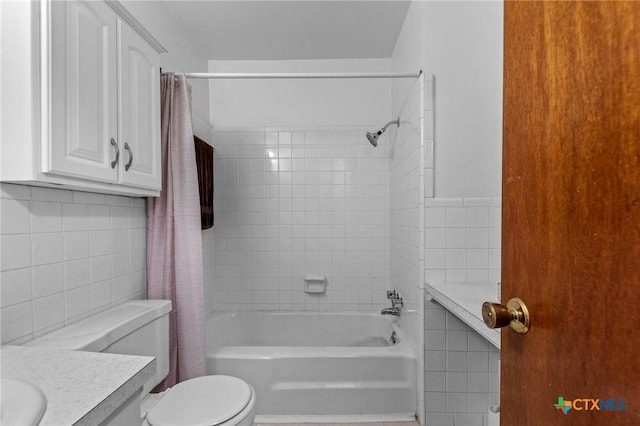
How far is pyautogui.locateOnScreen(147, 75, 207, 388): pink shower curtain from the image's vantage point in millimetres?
1746

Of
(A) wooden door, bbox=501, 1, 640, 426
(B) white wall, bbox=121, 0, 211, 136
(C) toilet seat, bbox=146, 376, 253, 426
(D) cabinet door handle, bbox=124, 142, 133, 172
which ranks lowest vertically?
(C) toilet seat, bbox=146, 376, 253, 426

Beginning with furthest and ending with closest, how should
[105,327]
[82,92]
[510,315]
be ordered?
[105,327], [82,92], [510,315]

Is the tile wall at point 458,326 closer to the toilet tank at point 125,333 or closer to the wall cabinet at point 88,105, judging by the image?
the toilet tank at point 125,333

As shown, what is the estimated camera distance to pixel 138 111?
1.47 metres

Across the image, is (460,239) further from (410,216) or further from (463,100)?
(463,100)

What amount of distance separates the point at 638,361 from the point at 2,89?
58.1 inches

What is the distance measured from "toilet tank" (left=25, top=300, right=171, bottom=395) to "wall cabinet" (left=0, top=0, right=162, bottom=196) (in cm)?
51

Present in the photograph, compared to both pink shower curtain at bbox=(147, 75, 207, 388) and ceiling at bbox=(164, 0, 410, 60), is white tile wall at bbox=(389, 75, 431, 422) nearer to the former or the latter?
ceiling at bbox=(164, 0, 410, 60)

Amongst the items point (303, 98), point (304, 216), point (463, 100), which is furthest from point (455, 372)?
point (303, 98)

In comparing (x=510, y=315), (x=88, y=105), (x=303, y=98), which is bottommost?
(x=510, y=315)

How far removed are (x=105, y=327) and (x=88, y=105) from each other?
0.80 m

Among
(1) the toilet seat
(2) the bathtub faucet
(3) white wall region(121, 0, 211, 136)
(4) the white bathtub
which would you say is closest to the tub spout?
(2) the bathtub faucet

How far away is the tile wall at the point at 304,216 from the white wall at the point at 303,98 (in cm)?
11

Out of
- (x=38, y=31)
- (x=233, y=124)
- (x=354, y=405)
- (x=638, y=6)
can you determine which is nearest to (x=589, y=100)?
(x=638, y=6)
